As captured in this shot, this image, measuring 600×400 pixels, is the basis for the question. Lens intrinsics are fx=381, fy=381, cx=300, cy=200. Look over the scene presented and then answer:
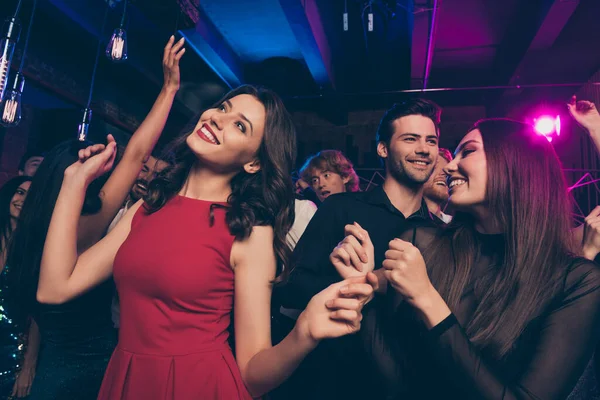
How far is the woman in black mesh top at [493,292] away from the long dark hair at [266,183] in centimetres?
36

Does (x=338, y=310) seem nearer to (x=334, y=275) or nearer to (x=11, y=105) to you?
(x=334, y=275)

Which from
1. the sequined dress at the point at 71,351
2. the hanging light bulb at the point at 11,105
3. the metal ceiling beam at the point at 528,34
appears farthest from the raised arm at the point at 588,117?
the hanging light bulb at the point at 11,105

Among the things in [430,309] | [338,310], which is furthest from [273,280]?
[430,309]

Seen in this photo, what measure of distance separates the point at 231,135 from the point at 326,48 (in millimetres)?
4181

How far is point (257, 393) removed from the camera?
1.20 meters

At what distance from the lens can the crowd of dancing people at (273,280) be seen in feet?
3.30

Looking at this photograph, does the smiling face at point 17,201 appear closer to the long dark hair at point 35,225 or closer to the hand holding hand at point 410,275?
the long dark hair at point 35,225

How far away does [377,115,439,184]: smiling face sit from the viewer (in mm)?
2182

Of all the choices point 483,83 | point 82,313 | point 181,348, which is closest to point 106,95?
point 82,313

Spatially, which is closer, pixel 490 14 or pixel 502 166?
pixel 502 166

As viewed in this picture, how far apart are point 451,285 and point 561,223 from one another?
0.41 m

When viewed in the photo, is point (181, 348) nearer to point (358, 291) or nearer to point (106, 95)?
point (358, 291)

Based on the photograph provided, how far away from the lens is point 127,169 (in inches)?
65.4

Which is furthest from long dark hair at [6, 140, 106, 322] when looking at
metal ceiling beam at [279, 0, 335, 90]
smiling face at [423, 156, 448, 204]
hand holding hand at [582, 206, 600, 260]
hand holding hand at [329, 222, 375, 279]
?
metal ceiling beam at [279, 0, 335, 90]
